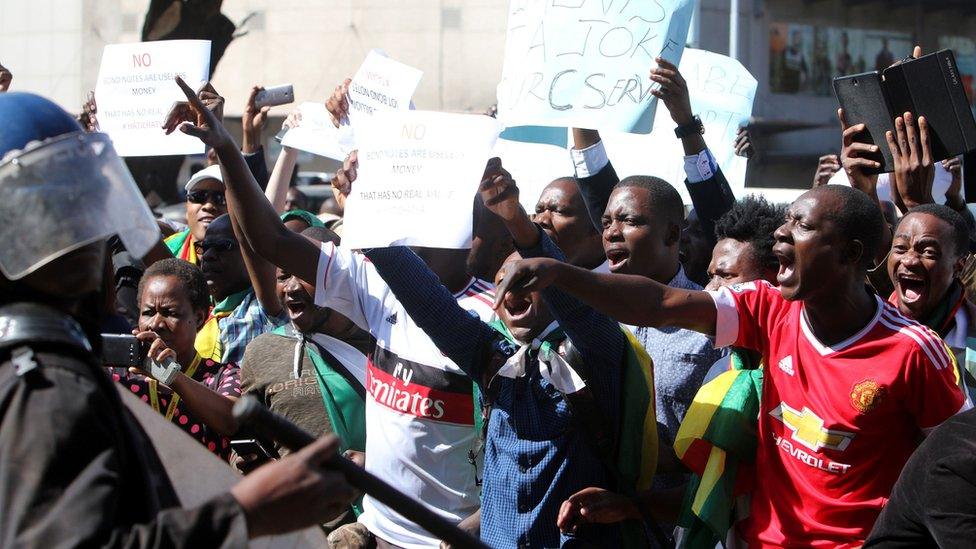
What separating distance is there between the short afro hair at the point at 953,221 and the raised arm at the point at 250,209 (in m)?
2.11

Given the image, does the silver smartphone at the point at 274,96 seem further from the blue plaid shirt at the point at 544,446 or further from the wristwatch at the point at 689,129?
the blue plaid shirt at the point at 544,446

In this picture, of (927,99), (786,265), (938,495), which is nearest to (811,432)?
(786,265)

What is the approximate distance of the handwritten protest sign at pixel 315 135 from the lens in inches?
242

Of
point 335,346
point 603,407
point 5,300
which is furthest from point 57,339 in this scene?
point 335,346

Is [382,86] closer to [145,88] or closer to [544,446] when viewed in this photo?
[145,88]

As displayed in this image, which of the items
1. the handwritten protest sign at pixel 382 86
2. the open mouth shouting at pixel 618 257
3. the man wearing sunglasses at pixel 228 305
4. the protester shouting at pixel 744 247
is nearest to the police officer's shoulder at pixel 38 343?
the protester shouting at pixel 744 247

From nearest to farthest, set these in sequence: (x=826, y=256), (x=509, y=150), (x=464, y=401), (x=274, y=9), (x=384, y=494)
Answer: (x=384, y=494)
(x=826, y=256)
(x=464, y=401)
(x=509, y=150)
(x=274, y=9)

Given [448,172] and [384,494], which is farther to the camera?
[448,172]

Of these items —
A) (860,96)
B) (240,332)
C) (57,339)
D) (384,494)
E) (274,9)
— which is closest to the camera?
(57,339)

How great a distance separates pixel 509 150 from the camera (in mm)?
6836

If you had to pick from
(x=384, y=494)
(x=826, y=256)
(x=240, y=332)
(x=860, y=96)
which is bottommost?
(x=240, y=332)

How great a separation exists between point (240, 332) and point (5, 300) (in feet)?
10.9

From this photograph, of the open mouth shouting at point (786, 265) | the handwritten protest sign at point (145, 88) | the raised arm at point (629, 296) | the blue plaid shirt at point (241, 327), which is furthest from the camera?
the handwritten protest sign at point (145, 88)

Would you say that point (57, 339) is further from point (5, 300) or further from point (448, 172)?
point (448, 172)
